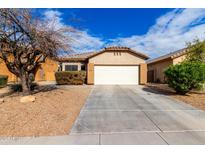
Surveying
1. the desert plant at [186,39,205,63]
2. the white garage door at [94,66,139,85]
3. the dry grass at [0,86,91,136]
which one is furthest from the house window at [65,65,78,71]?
the dry grass at [0,86,91,136]

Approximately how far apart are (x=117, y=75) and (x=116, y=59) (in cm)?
191

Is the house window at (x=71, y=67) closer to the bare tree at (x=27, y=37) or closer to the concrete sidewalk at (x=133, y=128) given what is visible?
the bare tree at (x=27, y=37)

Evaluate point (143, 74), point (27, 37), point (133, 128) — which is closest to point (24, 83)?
point (27, 37)

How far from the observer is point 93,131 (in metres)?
5.67

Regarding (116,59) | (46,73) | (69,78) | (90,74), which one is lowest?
(69,78)

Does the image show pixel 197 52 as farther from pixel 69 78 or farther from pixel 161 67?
pixel 69 78

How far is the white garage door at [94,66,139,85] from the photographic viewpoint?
22.0 meters

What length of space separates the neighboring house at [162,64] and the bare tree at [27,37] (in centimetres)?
1494

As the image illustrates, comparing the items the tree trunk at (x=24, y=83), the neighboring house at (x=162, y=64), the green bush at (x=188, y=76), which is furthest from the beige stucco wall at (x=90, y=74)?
the tree trunk at (x=24, y=83)

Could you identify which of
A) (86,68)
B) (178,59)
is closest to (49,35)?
(86,68)

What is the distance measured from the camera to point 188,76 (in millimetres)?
12758
